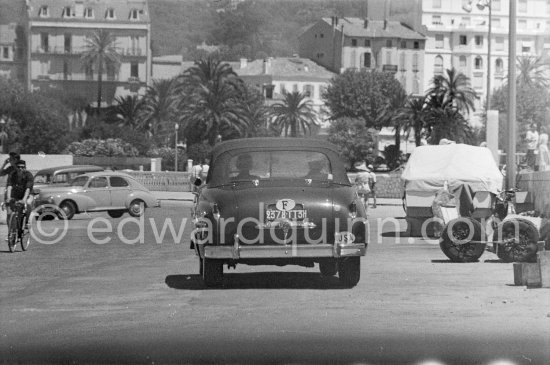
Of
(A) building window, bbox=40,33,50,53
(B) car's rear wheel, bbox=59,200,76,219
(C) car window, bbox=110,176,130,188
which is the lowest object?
(B) car's rear wheel, bbox=59,200,76,219

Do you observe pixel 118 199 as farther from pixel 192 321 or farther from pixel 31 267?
pixel 192 321

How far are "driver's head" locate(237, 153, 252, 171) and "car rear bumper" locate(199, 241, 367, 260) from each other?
1276 millimetres

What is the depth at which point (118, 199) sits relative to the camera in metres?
37.0

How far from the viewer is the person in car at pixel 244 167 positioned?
1482 centimetres

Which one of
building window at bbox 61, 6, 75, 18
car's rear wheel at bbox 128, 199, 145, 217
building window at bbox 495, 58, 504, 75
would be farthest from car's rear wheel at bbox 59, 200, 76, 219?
building window at bbox 495, 58, 504, 75

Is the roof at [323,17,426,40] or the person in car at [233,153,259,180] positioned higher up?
the roof at [323,17,426,40]

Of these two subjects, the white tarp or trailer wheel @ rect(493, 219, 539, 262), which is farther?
the white tarp

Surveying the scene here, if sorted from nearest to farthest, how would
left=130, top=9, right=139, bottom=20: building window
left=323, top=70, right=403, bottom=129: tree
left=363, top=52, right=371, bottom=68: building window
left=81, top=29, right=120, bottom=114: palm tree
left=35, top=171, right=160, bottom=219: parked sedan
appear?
left=35, top=171, right=160, bottom=219: parked sedan < left=81, top=29, right=120, bottom=114: palm tree < left=130, top=9, right=139, bottom=20: building window < left=323, top=70, right=403, bottom=129: tree < left=363, top=52, right=371, bottom=68: building window

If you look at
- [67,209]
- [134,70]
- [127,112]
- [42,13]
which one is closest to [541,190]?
[67,209]

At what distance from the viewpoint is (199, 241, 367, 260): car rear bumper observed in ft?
45.8

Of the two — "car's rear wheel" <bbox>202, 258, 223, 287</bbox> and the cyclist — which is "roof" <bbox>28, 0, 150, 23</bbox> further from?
"car's rear wheel" <bbox>202, 258, 223, 287</bbox>

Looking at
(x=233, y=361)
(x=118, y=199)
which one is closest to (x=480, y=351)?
(x=233, y=361)

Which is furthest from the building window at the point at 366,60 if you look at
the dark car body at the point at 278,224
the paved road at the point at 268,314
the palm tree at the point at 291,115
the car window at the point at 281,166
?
the dark car body at the point at 278,224

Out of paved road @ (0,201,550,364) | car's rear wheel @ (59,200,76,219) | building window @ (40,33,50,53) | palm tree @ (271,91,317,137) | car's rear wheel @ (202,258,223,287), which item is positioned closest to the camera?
paved road @ (0,201,550,364)
